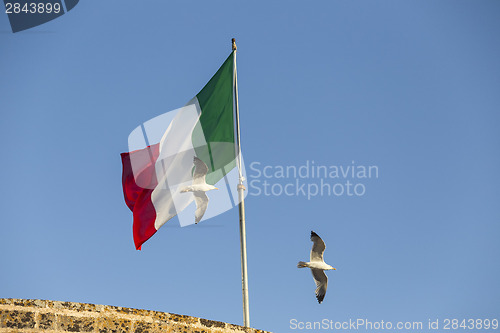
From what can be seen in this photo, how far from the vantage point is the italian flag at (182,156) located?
52.7 ft

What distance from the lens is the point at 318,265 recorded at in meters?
15.7

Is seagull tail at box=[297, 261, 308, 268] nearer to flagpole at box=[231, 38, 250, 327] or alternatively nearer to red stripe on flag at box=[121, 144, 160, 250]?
flagpole at box=[231, 38, 250, 327]

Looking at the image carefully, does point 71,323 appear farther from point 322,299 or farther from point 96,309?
point 322,299

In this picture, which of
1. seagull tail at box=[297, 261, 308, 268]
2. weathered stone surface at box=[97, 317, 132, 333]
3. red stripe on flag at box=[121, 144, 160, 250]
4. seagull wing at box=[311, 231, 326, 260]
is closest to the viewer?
weathered stone surface at box=[97, 317, 132, 333]

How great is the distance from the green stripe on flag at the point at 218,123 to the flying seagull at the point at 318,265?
8.61ft

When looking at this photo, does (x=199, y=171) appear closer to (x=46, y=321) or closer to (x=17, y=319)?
(x=46, y=321)

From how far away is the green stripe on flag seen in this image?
1611cm

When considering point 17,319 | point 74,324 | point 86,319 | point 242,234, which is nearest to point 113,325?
point 86,319

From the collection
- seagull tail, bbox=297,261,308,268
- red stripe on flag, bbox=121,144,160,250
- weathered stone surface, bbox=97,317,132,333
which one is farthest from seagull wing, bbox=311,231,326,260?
weathered stone surface, bbox=97,317,132,333

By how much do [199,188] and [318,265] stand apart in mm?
3249

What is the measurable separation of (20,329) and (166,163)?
26.7 ft

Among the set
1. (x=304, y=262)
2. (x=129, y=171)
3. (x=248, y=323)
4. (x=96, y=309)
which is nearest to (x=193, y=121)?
(x=129, y=171)

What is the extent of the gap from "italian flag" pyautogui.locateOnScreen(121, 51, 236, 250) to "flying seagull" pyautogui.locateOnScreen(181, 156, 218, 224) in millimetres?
→ 379

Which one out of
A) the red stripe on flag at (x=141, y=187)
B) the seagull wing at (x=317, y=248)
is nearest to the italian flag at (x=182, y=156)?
the red stripe on flag at (x=141, y=187)
